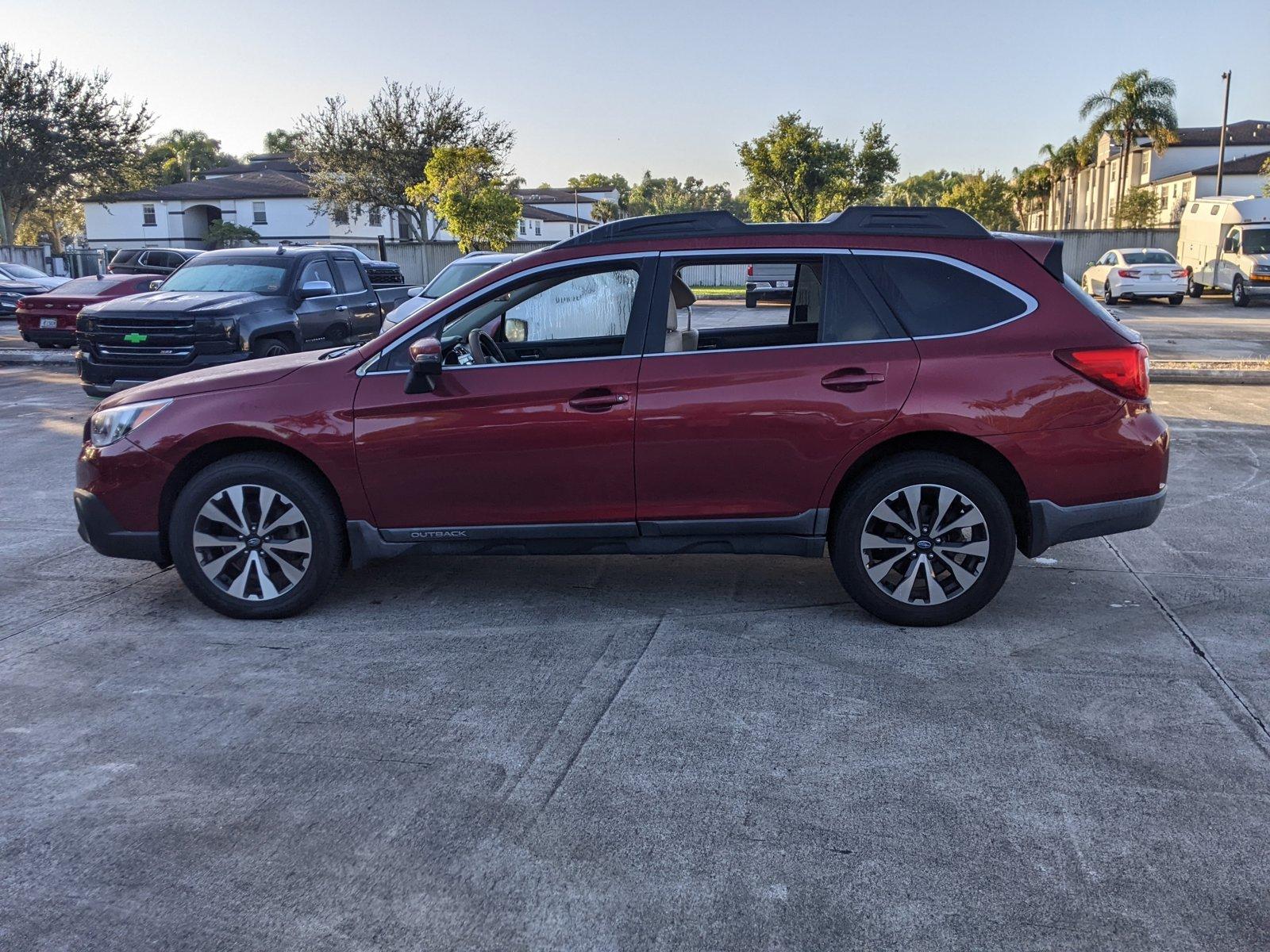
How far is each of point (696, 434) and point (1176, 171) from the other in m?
73.4

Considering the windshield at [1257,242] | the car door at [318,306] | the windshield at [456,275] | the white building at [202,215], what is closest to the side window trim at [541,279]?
the car door at [318,306]

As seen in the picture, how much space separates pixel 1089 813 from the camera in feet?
11.1

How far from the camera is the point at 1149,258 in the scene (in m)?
29.6

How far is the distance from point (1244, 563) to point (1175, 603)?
979 millimetres

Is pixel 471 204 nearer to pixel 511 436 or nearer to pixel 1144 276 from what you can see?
pixel 1144 276

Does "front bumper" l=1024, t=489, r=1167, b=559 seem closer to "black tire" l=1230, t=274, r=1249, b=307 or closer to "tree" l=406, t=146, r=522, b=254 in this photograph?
"black tire" l=1230, t=274, r=1249, b=307

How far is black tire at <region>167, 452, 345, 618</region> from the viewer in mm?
5199

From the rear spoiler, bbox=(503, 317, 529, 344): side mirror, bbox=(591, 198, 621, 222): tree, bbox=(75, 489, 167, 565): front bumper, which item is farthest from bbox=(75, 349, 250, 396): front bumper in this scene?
bbox=(591, 198, 621, 222): tree

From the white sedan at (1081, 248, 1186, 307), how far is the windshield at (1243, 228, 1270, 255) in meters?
1.72

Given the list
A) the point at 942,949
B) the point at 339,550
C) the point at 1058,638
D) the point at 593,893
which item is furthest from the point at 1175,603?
the point at 339,550

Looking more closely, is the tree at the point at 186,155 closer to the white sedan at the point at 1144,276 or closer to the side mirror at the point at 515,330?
the white sedan at the point at 1144,276

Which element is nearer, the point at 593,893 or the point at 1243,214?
the point at 593,893

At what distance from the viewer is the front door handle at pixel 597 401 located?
5.03 metres

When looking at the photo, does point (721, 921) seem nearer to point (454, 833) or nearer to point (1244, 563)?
point (454, 833)
